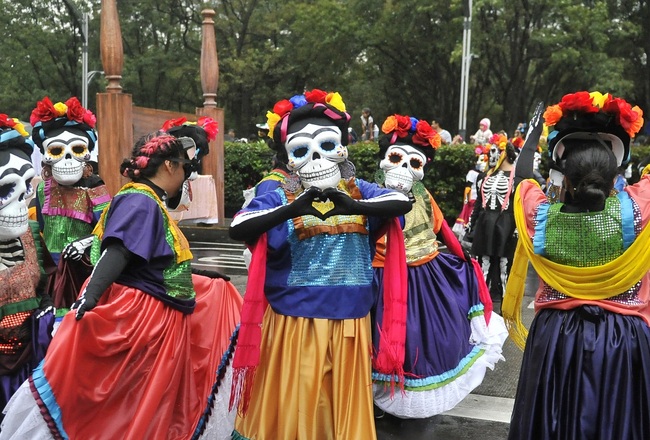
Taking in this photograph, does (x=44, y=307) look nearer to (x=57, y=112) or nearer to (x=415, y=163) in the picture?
(x=57, y=112)

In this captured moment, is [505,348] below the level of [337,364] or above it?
below

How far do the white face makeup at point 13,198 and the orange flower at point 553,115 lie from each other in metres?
2.68

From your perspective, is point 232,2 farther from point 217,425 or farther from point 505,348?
point 217,425

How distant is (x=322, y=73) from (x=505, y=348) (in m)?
23.6

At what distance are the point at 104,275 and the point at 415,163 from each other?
106 inches

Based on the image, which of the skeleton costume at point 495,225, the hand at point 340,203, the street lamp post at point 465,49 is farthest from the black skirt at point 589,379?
the street lamp post at point 465,49

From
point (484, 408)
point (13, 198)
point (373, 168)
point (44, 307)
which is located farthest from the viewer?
point (373, 168)

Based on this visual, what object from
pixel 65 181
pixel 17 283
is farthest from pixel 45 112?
pixel 17 283

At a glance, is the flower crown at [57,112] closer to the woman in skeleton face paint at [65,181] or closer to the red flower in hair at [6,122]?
the woman in skeleton face paint at [65,181]

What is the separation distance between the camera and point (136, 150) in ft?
12.7

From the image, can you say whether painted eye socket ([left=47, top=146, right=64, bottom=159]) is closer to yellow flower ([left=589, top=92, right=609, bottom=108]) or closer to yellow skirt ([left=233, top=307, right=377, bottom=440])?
yellow skirt ([left=233, top=307, right=377, bottom=440])

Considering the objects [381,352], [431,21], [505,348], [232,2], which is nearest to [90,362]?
[381,352]

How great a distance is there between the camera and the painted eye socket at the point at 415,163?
5258mm

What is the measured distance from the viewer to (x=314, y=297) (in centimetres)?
339
